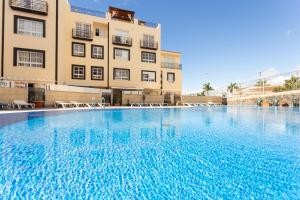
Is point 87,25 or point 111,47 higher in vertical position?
point 87,25

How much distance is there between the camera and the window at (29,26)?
65.1 ft

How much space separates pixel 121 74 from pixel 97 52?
4.63 meters

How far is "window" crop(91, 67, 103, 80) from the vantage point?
86.8 feet

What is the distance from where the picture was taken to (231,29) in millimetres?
31359

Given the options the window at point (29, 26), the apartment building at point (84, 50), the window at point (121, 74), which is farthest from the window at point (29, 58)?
the window at point (121, 74)

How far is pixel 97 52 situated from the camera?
1055 inches

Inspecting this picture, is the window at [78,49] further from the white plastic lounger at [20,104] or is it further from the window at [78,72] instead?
the white plastic lounger at [20,104]

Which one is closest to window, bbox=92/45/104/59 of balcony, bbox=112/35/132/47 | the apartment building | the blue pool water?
the apartment building

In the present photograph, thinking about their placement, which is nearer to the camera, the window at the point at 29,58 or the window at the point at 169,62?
the window at the point at 29,58

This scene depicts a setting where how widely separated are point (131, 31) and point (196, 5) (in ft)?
36.2

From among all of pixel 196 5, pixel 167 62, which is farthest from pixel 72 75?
pixel 196 5

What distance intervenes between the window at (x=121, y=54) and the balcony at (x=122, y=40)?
897mm

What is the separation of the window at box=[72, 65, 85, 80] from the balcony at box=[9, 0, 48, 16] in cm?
720

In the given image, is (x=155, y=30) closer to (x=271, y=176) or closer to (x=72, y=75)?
(x=72, y=75)
